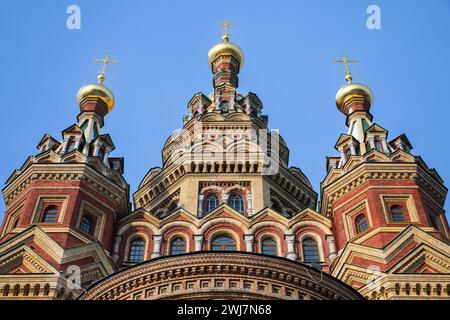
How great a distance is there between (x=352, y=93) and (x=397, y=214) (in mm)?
8708

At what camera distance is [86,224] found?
73.9 ft

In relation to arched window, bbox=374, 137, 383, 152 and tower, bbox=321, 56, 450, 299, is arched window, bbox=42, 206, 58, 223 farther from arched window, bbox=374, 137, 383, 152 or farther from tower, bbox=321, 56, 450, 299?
arched window, bbox=374, 137, 383, 152

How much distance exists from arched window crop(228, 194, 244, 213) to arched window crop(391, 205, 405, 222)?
5.37 metres

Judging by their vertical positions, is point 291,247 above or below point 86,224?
below

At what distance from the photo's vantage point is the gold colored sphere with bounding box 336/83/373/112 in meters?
29.4

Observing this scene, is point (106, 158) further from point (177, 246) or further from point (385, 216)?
point (385, 216)

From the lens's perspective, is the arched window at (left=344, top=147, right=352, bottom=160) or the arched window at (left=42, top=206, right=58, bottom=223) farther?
the arched window at (left=344, top=147, right=352, bottom=160)

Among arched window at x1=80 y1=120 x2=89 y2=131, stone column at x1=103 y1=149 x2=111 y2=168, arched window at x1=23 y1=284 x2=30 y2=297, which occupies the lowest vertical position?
arched window at x1=23 y1=284 x2=30 y2=297

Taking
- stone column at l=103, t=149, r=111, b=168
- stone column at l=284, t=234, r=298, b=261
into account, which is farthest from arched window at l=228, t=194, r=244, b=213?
stone column at l=103, t=149, r=111, b=168

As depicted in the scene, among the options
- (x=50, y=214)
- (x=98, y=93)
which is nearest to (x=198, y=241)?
(x=50, y=214)

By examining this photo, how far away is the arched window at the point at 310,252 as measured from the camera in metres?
21.8

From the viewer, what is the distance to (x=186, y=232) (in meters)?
22.6

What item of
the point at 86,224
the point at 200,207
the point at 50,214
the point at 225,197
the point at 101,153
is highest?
the point at 101,153
